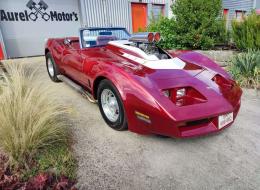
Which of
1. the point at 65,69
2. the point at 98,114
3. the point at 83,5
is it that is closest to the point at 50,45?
the point at 65,69

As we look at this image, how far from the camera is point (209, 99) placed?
2.23 m

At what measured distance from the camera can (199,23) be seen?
6.40m

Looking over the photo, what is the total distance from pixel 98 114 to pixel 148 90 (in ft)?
4.51

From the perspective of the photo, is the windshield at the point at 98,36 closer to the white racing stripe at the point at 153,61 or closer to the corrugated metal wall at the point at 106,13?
the white racing stripe at the point at 153,61

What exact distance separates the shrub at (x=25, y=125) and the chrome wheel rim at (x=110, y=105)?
62cm

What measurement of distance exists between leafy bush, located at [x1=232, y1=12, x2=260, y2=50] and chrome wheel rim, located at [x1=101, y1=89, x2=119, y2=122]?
4.74 metres

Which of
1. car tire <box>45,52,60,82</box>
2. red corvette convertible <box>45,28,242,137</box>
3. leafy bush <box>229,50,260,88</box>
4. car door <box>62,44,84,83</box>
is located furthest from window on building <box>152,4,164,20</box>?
red corvette convertible <box>45,28,242,137</box>

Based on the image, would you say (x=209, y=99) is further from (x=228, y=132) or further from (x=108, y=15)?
(x=108, y=15)

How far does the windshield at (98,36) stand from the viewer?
3703mm

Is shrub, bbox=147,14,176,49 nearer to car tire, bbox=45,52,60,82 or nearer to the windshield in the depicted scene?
the windshield

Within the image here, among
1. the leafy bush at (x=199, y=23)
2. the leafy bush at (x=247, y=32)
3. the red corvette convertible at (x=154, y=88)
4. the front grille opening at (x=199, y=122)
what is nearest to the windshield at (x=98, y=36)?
the red corvette convertible at (x=154, y=88)

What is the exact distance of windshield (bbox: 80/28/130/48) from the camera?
12.1 feet
